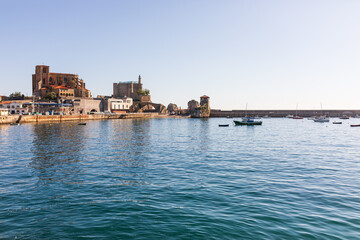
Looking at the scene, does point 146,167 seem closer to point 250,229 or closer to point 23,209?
point 23,209

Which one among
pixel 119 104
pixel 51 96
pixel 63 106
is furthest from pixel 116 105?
pixel 63 106

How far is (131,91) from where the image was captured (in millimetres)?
194000

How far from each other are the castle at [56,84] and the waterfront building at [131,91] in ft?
120

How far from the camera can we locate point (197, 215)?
11.6m

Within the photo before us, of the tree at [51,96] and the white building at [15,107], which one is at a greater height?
the tree at [51,96]

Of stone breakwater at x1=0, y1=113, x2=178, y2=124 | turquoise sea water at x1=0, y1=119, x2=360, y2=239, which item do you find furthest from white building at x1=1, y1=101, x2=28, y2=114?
turquoise sea water at x1=0, y1=119, x2=360, y2=239

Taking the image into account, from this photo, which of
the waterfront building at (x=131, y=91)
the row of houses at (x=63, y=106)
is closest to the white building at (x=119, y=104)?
the row of houses at (x=63, y=106)

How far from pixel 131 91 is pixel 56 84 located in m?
56.8

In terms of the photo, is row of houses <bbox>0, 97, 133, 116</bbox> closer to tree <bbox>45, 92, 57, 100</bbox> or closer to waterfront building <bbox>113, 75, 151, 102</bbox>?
tree <bbox>45, 92, 57, 100</bbox>

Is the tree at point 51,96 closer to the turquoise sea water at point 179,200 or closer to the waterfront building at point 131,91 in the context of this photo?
the waterfront building at point 131,91

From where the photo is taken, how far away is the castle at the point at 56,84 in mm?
141000

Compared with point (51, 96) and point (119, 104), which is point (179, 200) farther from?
point (119, 104)

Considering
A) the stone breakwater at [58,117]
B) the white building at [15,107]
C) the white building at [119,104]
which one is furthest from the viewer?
the white building at [119,104]

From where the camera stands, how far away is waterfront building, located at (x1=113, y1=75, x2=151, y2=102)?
19275cm
